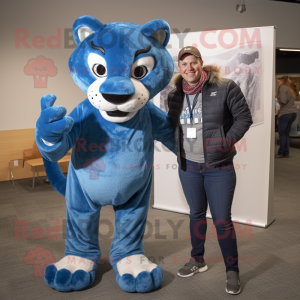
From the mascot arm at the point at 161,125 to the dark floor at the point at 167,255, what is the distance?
92 centimetres

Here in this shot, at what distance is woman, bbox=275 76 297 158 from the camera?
21.2 ft

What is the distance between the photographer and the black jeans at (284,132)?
646 cm

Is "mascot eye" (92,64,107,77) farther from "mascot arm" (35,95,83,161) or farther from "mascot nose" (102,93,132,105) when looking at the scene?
"mascot arm" (35,95,83,161)

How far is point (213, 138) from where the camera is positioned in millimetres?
1998

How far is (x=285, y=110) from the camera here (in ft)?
21.5

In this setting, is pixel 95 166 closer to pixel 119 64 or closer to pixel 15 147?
pixel 119 64

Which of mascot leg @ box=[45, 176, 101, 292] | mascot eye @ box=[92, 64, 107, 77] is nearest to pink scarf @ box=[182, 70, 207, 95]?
mascot eye @ box=[92, 64, 107, 77]

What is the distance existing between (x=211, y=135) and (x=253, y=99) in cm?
118

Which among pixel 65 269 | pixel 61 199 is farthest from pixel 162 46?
pixel 61 199

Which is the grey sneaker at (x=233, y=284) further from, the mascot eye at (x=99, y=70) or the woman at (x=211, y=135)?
the mascot eye at (x=99, y=70)

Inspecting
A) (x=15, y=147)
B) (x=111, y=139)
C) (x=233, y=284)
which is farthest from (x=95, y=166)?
(x=15, y=147)

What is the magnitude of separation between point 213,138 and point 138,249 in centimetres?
90

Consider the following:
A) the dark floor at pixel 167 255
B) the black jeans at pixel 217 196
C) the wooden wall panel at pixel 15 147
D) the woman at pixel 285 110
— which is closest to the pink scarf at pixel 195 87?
the black jeans at pixel 217 196

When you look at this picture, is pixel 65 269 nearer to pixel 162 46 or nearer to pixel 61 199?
pixel 162 46
